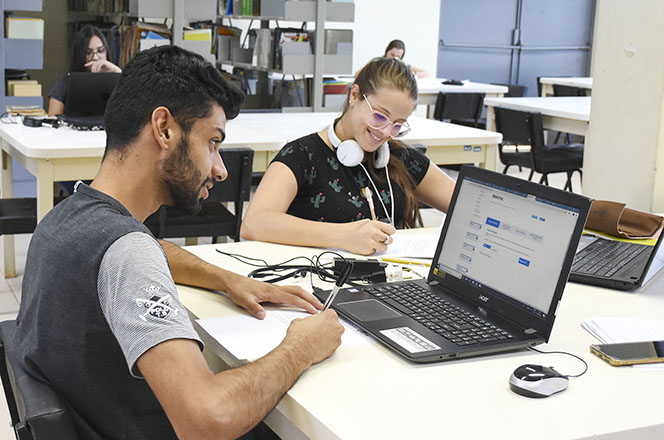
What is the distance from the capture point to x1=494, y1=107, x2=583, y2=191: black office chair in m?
5.23

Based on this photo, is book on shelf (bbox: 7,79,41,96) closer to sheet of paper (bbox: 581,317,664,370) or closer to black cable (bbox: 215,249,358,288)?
black cable (bbox: 215,249,358,288)

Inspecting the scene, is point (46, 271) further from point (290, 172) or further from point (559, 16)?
point (559, 16)

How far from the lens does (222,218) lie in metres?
3.49

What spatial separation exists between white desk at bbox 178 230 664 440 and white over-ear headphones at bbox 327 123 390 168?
0.98 metres

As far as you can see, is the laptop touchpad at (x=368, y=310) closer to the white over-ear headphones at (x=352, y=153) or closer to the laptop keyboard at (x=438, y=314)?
the laptop keyboard at (x=438, y=314)

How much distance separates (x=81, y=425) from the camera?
3.85 ft

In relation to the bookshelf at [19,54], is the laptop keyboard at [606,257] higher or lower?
lower

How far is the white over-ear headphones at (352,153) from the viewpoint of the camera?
227cm

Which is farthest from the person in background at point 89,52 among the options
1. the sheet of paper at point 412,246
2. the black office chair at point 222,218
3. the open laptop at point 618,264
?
the open laptop at point 618,264

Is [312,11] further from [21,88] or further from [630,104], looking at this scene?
[630,104]

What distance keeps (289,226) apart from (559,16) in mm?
9531

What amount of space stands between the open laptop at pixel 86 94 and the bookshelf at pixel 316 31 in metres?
1.87

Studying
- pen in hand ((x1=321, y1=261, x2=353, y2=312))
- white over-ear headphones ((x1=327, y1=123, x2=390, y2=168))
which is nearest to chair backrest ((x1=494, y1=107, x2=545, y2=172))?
white over-ear headphones ((x1=327, y1=123, x2=390, y2=168))

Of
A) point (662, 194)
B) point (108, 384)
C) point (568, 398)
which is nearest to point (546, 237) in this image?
point (568, 398)
